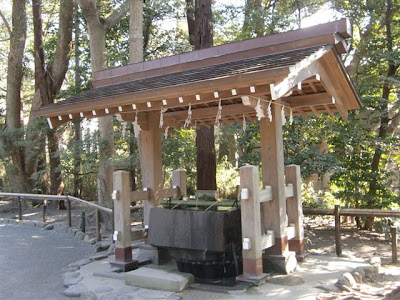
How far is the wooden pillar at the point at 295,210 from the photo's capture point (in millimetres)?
6480

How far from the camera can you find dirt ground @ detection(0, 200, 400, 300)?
518 centimetres

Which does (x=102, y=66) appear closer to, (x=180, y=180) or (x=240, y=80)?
(x=180, y=180)

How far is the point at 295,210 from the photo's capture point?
6.48 metres

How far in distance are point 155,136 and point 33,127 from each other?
349 inches

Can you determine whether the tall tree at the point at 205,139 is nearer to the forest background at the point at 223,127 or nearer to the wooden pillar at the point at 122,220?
the forest background at the point at 223,127

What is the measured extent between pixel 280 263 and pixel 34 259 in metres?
4.98

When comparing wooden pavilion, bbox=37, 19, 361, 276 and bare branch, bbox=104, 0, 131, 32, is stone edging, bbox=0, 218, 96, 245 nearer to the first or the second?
wooden pavilion, bbox=37, 19, 361, 276

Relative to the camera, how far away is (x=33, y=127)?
1410 centimetres

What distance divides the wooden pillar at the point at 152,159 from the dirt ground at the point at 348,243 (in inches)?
122

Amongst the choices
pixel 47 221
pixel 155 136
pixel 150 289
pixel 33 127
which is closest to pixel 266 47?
pixel 155 136

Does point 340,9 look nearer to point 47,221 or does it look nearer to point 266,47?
point 266,47

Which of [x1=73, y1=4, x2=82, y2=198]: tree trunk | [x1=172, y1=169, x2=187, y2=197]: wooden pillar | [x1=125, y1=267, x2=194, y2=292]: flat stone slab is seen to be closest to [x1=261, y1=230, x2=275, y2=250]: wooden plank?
[x1=125, y1=267, x2=194, y2=292]: flat stone slab

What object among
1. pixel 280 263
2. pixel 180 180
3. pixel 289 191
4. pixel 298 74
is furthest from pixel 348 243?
pixel 298 74

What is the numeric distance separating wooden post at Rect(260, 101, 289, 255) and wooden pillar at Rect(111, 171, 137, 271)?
2.19m
